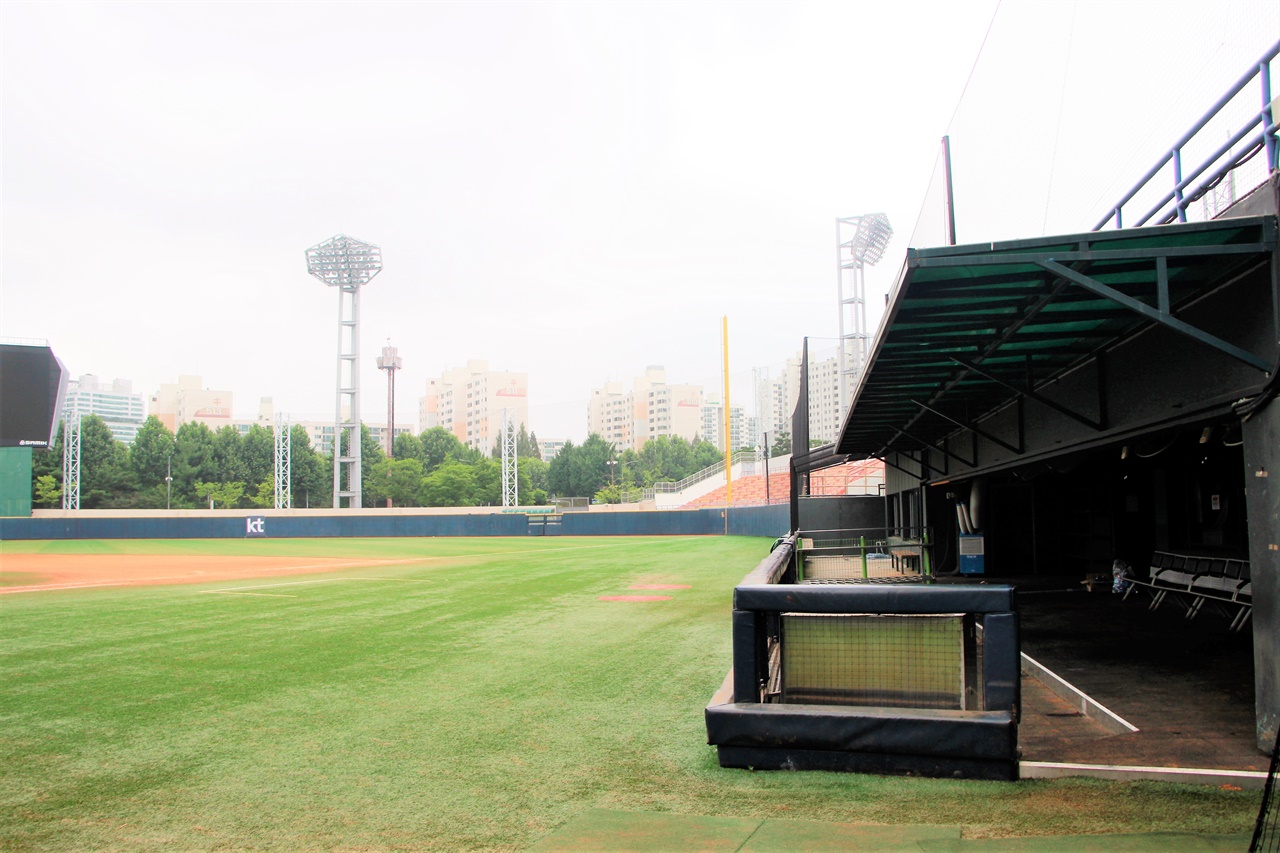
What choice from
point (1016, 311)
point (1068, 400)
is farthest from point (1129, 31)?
point (1068, 400)

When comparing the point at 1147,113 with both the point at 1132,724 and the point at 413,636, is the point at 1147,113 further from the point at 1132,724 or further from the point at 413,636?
the point at 413,636

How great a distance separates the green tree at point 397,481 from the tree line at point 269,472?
0.43ft

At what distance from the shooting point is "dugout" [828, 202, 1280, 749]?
5488 millimetres

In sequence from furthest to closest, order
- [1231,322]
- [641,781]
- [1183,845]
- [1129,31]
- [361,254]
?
1. [361,254]
2. [1129,31]
3. [1231,322]
4. [641,781]
5. [1183,845]

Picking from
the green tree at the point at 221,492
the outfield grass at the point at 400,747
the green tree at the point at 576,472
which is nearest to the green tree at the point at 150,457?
the green tree at the point at 221,492

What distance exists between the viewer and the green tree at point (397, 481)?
11175cm

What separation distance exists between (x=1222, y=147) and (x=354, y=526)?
183ft

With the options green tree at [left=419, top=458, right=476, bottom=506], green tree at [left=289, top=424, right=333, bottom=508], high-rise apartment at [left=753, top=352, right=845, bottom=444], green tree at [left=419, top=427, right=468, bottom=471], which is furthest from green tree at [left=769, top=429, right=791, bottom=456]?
green tree at [left=289, top=424, right=333, bottom=508]

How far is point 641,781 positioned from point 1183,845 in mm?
2798

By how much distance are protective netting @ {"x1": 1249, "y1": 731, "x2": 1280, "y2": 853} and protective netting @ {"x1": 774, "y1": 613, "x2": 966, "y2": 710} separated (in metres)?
1.55

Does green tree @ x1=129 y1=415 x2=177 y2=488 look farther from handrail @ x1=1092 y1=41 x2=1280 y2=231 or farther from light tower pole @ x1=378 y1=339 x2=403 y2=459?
handrail @ x1=1092 y1=41 x2=1280 y2=231

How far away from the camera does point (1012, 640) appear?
17.1ft

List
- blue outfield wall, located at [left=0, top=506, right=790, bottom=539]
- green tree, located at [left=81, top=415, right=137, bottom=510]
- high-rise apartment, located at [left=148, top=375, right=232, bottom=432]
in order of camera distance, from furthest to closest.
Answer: high-rise apartment, located at [left=148, top=375, right=232, bottom=432], green tree, located at [left=81, top=415, right=137, bottom=510], blue outfield wall, located at [left=0, top=506, right=790, bottom=539]

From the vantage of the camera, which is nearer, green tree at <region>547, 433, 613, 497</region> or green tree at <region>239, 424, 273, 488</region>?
green tree at <region>239, 424, 273, 488</region>
